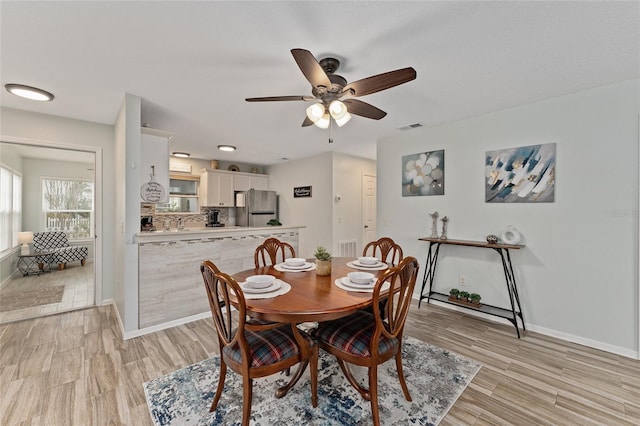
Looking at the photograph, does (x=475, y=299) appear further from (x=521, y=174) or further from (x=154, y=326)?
(x=154, y=326)

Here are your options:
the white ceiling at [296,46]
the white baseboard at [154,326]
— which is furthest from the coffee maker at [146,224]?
the white ceiling at [296,46]

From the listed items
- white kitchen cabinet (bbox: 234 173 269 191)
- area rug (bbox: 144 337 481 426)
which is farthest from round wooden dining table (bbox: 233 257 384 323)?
white kitchen cabinet (bbox: 234 173 269 191)

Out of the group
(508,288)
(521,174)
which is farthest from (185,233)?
(521,174)

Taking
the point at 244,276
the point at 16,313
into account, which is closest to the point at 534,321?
the point at 244,276

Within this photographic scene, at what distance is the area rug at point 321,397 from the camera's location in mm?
1659

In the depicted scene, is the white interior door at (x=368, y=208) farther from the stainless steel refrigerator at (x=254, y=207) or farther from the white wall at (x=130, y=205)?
the white wall at (x=130, y=205)

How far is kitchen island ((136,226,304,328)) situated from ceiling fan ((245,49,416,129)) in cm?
193

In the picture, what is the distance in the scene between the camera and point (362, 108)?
2182 mm

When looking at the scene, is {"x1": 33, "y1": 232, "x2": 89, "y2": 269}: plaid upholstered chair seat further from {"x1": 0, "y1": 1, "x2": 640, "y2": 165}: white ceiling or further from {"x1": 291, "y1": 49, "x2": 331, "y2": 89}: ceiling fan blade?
{"x1": 291, "y1": 49, "x2": 331, "y2": 89}: ceiling fan blade

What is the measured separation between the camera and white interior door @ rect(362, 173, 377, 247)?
19.7 ft

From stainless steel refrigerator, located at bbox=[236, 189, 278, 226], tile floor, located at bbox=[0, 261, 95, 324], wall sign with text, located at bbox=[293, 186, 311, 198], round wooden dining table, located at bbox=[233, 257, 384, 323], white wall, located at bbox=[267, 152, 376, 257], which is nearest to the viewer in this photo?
round wooden dining table, located at bbox=[233, 257, 384, 323]

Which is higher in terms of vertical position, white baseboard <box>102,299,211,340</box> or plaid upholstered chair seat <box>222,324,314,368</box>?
plaid upholstered chair seat <box>222,324,314,368</box>

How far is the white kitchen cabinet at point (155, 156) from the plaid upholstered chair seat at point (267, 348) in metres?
2.22

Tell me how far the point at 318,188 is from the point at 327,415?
14.2 feet
